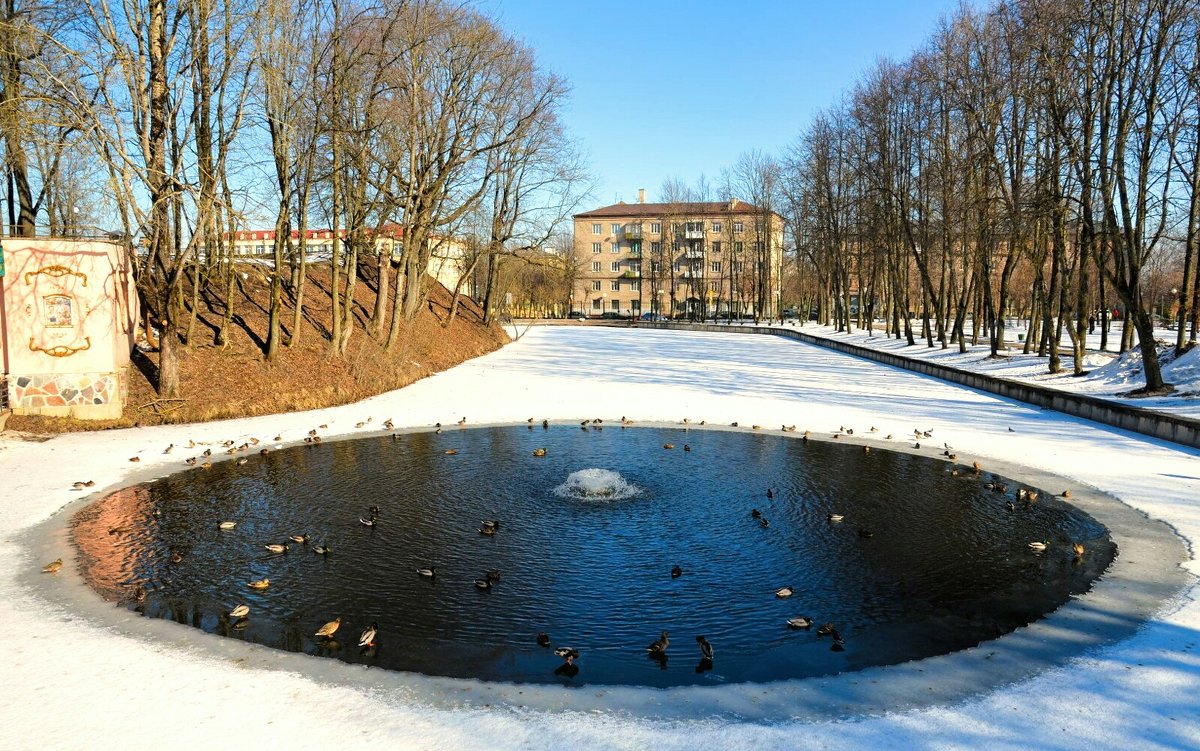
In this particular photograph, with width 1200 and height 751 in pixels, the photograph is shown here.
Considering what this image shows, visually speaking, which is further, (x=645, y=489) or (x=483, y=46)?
(x=483, y=46)

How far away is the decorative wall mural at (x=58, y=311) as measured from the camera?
53.2 ft

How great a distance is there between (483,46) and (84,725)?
28.2 m

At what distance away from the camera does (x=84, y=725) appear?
5.05 m

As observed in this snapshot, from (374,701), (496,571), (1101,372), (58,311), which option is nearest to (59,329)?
(58,311)

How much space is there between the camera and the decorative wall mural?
53.2ft

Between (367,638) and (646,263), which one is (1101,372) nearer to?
(367,638)

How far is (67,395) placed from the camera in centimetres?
1631

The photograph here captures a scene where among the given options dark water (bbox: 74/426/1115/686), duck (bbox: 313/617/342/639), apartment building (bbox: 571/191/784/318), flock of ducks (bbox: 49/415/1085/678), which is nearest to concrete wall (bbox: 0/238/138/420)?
flock of ducks (bbox: 49/415/1085/678)

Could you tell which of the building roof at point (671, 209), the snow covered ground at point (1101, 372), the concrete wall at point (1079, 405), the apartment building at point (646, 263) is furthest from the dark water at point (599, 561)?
the apartment building at point (646, 263)

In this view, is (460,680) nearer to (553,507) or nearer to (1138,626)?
(553,507)

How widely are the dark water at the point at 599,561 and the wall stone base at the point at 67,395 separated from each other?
5.60 meters

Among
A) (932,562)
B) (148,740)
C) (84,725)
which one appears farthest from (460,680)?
(932,562)

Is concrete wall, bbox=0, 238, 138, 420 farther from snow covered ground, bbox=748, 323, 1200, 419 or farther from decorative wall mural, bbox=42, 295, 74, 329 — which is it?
snow covered ground, bbox=748, 323, 1200, 419

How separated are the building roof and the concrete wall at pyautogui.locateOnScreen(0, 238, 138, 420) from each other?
213ft
